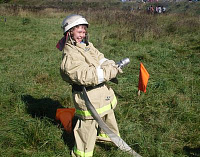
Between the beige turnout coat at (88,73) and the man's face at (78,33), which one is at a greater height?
the man's face at (78,33)

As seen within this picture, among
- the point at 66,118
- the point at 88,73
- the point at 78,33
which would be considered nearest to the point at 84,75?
the point at 88,73

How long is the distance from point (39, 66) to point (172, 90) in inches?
135

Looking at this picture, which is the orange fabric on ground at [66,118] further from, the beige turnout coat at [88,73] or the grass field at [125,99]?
the beige turnout coat at [88,73]

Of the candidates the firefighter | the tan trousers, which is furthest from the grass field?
the firefighter

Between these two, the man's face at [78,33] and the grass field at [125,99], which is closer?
the man's face at [78,33]

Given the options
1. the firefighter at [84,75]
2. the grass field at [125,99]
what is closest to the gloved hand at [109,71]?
the firefighter at [84,75]

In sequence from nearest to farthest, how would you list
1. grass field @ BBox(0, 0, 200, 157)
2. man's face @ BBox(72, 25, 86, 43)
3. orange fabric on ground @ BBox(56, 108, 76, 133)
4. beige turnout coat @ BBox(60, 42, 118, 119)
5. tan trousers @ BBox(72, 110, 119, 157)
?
beige turnout coat @ BBox(60, 42, 118, 119)
man's face @ BBox(72, 25, 86, 43)
tan trousers @ BBox(72, 110, 119, 157)
grass field @ BBox(0, 0, 200, 157)
orange fabric on ground @ BBox(56, 108, 76, 133)

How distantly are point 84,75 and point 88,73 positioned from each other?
42 millimetres

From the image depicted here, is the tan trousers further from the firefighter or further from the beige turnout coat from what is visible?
the beige turnout coat

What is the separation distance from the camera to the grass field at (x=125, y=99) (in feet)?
8.45

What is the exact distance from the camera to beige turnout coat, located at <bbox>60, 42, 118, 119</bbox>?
1.94 meters

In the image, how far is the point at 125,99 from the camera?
3914mm

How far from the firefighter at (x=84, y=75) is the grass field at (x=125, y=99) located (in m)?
0.39

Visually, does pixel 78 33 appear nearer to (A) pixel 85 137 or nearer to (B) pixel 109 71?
(B) pixel 109 71
